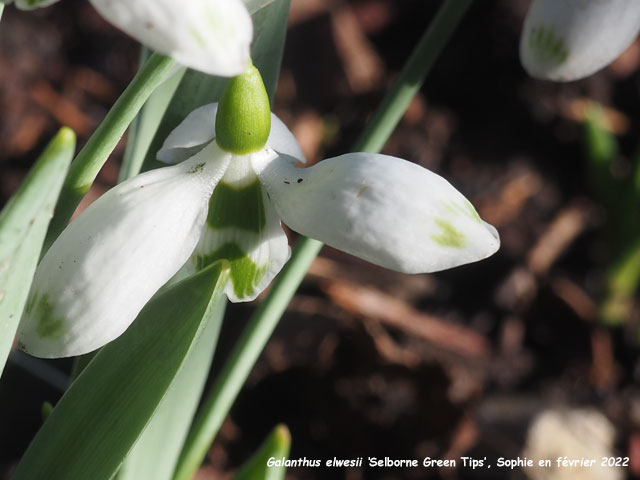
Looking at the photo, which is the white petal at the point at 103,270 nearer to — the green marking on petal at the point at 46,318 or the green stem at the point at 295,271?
the green marking on petal at the point at 46,318

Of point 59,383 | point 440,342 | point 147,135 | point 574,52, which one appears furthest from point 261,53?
point 440,342

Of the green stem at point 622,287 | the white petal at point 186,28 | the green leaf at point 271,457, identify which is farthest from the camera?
the green stem at point 622,287

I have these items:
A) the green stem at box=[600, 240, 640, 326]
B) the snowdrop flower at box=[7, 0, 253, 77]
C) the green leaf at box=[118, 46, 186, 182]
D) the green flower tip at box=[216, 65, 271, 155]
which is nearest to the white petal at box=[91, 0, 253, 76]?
the snowdrop flower at box=[7, 0, 253, 77]

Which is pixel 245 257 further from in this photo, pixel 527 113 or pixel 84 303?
pixel 527 113

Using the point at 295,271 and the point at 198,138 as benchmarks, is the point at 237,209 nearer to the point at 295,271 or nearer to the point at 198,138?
the point at 198,138

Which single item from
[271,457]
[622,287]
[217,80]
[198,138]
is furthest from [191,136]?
[622,287]

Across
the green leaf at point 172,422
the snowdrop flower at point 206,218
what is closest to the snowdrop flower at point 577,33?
the snowdrop flower at point 206,218
